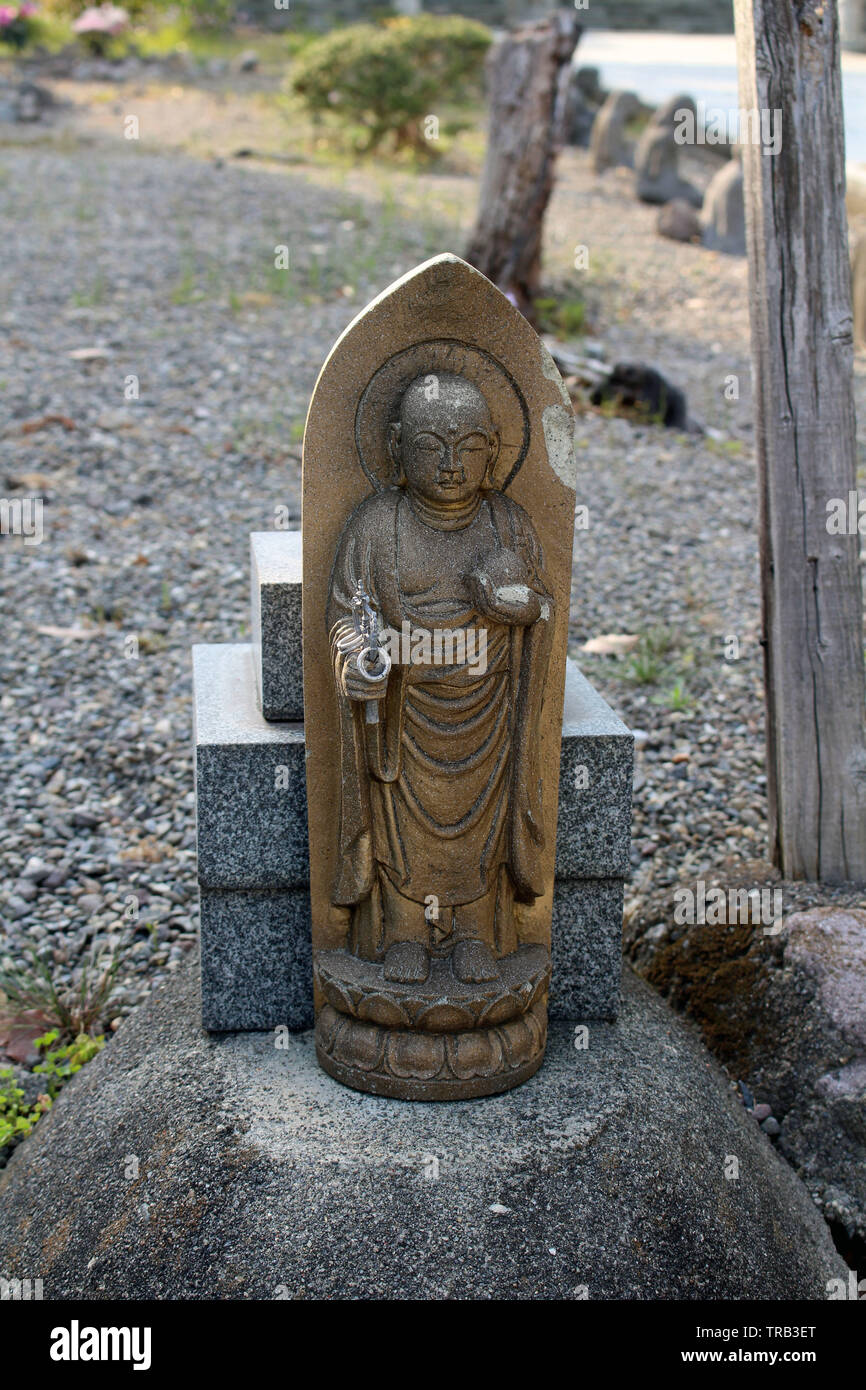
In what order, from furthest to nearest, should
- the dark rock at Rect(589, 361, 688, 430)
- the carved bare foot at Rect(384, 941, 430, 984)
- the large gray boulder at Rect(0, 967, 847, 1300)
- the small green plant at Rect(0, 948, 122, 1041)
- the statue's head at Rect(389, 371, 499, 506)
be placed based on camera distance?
the dark rock at Rect(589, 361, 688, 430) < the small green plant at Rect(0, 948, 122, 1041) < the carved bare foot at Rect(384, 941, 430, 984) < the statue's head at Rect(389, 371, 499, 506) < the large gray boulder at Rect(0, 967, 847, 1300)

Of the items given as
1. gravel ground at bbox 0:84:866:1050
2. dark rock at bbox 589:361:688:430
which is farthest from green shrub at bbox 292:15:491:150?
dark rock at bbox 589:361:688:430

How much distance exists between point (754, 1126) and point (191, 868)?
1872 mm

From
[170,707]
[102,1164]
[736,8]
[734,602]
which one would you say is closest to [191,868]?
[170,707]

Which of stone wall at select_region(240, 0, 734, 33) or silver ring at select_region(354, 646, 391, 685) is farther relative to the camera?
stone wall at select_region(240, 0, 734, 33)

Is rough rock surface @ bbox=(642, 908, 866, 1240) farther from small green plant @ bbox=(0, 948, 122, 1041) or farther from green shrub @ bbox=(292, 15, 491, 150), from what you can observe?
green shrub @ bbox=(292, 15, 491, 150)

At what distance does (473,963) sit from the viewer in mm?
3061

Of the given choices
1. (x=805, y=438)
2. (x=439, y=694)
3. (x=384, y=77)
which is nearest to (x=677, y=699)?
(x=805, y=438)

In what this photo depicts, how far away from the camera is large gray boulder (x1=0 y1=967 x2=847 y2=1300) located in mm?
2684

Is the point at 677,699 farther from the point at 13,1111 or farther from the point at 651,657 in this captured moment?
the point at 13,1111

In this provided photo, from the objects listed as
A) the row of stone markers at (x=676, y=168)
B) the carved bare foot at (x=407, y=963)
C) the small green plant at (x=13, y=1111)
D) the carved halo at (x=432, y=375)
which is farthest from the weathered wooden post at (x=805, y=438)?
the row of stone markers at (x=676, y=168)

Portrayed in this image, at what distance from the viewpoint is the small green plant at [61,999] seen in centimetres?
374

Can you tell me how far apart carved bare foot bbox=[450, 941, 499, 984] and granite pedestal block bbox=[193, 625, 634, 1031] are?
38 cm

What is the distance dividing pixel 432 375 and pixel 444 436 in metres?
0.15

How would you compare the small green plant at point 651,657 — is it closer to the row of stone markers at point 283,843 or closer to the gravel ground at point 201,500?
the gravel ground at point 201,500
